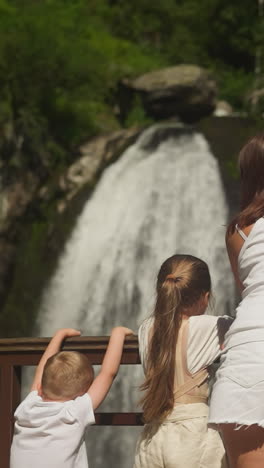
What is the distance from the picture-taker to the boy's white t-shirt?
3.05m

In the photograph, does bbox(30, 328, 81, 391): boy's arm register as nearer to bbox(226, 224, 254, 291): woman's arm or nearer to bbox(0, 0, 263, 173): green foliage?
bbox(226, 224, 254, 291): woman's arm

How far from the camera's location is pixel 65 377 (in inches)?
123

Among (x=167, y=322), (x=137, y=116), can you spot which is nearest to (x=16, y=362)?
(x=167, y=322)

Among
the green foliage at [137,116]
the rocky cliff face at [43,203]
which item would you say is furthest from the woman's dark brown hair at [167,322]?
the green foliage at [137,116]

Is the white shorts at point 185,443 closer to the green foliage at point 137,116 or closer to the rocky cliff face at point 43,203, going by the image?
the rocky cliff face at point 43,203

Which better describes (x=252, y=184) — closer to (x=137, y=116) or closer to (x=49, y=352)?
(x=49, y=352)

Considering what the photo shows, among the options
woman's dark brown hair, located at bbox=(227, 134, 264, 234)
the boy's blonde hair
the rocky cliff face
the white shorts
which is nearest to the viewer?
woman's dark brown hair, located at bbox=(227, 134, 264, 234)

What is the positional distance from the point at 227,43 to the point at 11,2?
9.24 metres

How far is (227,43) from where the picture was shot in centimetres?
2438

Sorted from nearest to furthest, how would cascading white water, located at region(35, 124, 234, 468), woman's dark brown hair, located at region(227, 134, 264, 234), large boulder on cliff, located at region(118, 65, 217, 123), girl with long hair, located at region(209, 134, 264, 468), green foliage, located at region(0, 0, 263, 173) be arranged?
1. girl with long hair, located at region(209, 134, 264, 468)
2. woman's dark brown hair, located at region(227, 134, 264, 234)
3. cascading white water, located at region(35, 124, 234, 468)
4. green foliage, located at region(0, 0, 263, 173)
5. large boulder on cliff, located at region(118, 65, 217, 123)

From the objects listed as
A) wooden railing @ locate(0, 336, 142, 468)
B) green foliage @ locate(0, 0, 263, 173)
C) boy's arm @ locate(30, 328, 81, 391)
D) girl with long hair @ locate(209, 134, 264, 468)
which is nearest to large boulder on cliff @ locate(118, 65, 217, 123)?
green foliage @ locate(0, 0, 263, 173)

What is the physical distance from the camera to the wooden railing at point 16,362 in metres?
3.35

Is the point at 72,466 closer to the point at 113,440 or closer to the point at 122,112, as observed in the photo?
the point at 113,440

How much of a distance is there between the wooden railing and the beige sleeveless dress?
0.33 m
